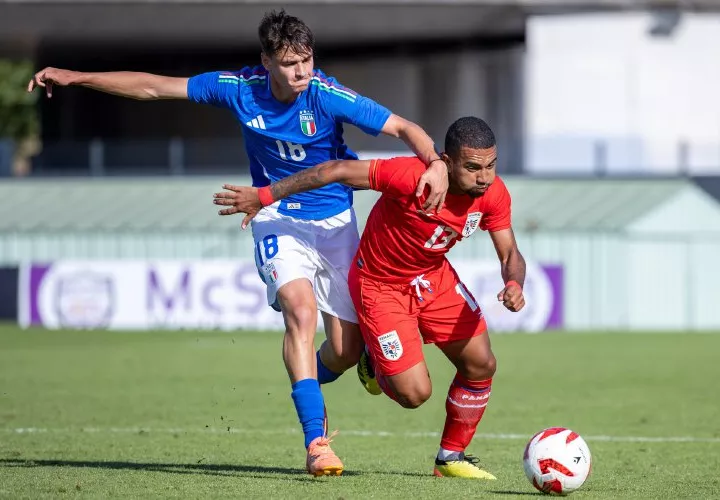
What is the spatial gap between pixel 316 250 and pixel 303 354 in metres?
0.74

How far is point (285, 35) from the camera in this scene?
24.5 ft

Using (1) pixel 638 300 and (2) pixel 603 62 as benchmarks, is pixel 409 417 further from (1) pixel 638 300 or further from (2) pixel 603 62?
(2) pixel 603 62

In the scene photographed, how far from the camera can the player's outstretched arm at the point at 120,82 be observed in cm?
779

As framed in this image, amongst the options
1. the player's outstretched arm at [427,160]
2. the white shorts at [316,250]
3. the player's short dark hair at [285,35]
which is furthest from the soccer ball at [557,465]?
the player's short dark hair at [285,35]

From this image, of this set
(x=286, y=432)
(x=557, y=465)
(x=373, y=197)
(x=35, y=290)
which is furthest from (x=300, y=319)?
(x=373, y=197)

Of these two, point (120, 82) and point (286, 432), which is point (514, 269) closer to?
point (120, 82)

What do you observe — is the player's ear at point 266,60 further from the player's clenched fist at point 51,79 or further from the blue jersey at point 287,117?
the player's clenched fist at point 51,79

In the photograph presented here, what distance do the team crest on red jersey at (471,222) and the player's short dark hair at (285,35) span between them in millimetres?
1285

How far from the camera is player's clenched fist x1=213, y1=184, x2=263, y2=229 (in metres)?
7.37

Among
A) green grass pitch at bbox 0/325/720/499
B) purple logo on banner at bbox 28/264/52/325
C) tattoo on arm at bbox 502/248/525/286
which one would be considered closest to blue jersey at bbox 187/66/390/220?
tattoo on arm at bbox 502/248/525/286

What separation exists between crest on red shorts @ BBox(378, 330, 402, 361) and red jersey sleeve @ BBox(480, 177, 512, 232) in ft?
2.66

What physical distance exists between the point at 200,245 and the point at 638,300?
381 inches

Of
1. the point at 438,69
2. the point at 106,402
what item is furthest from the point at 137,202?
the point at 106,402

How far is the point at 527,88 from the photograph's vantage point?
33.8 m
